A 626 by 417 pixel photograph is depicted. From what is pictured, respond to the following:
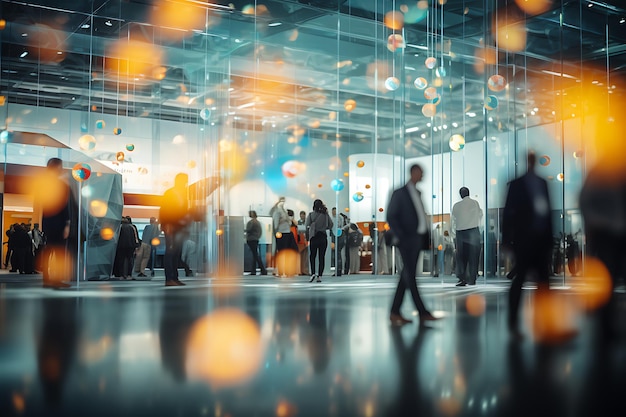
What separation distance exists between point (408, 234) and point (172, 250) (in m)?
5.84

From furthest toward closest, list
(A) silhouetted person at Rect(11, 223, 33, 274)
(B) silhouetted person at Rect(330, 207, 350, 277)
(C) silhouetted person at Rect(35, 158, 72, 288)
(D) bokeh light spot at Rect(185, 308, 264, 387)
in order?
(A) silhouetted person at Rect(11, 223, 33, 274)
(B) silhouetted person at Rect(330, 207, 350, 277)
(C) silhouetted person at Rect(35, 158, 72, 288)
(D) bokeh light spot at Rect(185, 308, 264, 387)

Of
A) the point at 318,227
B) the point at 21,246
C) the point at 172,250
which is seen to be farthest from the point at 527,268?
the point at 21,246

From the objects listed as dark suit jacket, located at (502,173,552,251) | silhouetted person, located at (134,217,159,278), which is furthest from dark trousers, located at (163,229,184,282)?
dark suit jacket, located at (502,173,552,251)

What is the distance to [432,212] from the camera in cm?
1802

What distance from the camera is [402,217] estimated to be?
5.95 metres

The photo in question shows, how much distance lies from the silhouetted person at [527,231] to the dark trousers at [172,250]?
6.11 meters

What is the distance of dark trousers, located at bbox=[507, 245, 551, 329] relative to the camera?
5.54m

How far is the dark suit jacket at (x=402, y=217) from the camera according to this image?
593 centimetres

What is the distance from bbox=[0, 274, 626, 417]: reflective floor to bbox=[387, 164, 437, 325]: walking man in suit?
24 centimetres

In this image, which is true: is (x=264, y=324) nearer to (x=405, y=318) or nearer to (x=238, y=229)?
(x=405, y=318)

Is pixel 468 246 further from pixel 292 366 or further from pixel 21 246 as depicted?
pixel 21 246

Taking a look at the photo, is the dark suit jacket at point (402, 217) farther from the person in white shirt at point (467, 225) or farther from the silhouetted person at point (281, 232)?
the silhouetted person at point (281, 232)

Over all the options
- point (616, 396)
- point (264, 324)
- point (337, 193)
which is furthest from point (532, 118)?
point (616, 396)

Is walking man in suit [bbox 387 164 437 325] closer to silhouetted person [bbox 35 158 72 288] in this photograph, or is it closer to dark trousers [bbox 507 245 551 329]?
dark trousers [bbox 507 245 551 329]
